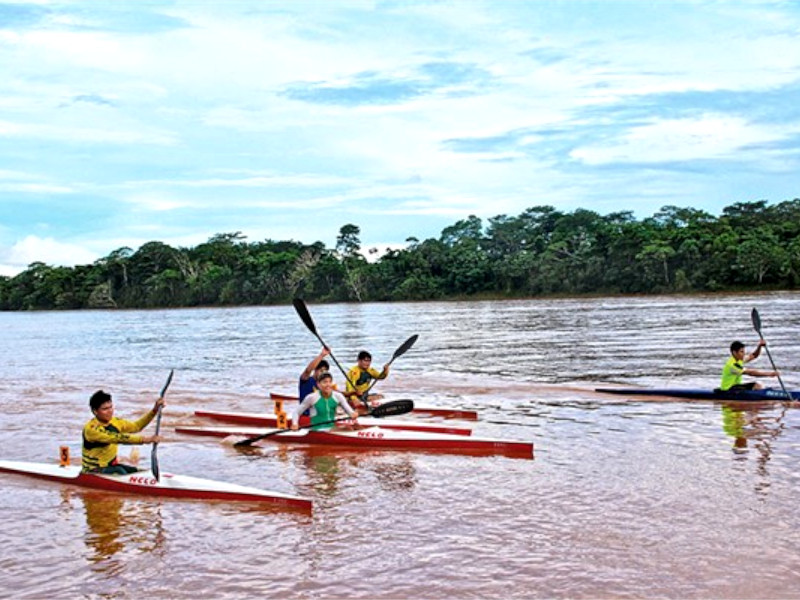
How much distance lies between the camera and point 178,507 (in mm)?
9812

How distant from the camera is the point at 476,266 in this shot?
94.5m

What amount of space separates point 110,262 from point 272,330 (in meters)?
73.1

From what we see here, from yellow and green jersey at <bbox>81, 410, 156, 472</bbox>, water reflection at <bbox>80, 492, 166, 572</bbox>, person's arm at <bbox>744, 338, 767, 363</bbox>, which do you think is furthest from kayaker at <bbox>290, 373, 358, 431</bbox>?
person's arm at <bbox>744, 338, 767, 363</bbox>

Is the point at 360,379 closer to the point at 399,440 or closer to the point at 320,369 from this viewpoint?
the point at 320,369

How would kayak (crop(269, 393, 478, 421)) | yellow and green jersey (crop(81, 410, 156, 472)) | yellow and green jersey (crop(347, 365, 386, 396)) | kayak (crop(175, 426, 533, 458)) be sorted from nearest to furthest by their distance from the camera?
yellow and green jersey (crop(81, 410, 156, 472)), kayak (crop(175, 426, 533, 458)), yellow and green jersey (crop(347, 365, 386, 396)), kayak (crop(269, 393, 478, 421))

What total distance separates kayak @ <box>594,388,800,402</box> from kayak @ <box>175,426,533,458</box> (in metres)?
6.07

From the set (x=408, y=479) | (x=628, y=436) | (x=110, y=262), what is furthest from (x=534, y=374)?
(x=110, y=262)

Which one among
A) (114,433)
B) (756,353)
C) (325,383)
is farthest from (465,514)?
(756,353)

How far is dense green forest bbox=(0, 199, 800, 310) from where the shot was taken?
7575 cm

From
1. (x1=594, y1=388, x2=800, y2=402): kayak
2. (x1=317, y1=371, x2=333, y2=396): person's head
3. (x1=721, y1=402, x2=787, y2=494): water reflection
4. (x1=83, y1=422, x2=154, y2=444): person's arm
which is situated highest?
(x1=317, y1=371, x2=333, y2=396): person's head

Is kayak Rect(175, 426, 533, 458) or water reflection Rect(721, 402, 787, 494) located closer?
water reflection Rect(721, 402, 787, 494)

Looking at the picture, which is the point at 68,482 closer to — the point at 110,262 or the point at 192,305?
the point at 192,305

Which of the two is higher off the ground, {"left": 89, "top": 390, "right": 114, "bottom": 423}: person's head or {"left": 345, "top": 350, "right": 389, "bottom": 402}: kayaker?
{"left": 89, "top": 390, "right": 114, "bottom": 423}: person's head

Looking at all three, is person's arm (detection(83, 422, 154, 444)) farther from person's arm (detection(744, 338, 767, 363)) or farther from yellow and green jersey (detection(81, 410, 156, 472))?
person's arm (detection(744, 338, 767, 363))
